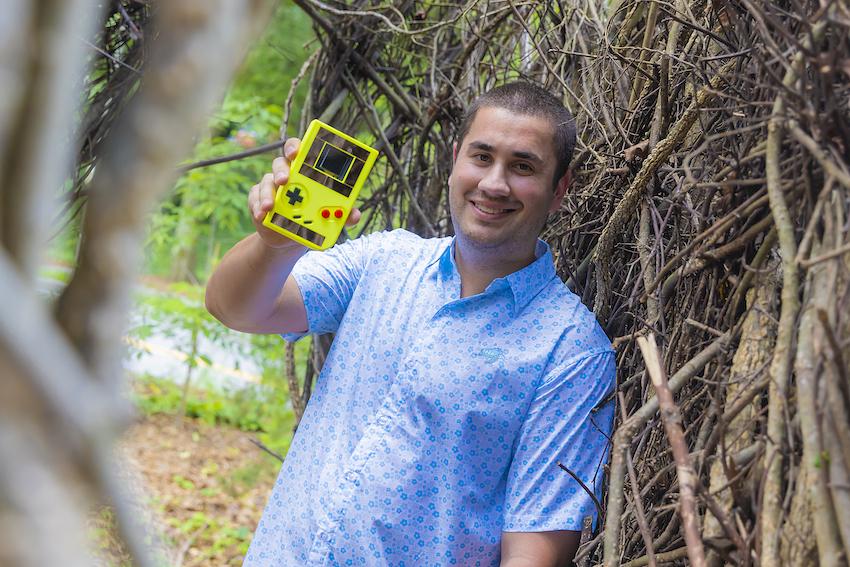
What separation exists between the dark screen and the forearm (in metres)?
0.16

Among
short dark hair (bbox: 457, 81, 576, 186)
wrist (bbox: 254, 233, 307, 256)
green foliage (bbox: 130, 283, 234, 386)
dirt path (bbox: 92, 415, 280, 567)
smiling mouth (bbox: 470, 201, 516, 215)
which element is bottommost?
dirt path (bbox: 92, 415, 280, 567)

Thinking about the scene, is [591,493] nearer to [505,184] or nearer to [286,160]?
[505,184]

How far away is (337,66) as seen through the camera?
8.79 ft

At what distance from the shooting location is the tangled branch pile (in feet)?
3.02

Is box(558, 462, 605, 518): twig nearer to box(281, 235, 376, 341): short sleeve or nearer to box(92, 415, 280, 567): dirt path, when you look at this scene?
box(281, 235, 376, 341): short sleeve

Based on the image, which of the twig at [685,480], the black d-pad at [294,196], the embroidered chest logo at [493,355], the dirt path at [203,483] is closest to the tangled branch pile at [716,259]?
the twig at [685,480]

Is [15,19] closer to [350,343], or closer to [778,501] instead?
[778,501]

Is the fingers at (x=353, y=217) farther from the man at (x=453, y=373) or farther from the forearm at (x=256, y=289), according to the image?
the forearm at (x=256, y=289)

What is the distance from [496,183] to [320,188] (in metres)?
0.37

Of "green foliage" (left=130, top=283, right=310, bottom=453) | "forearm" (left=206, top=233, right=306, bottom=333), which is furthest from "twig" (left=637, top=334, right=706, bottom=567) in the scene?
"green foliage" (left=130, top=283, right=310, bottom=453)

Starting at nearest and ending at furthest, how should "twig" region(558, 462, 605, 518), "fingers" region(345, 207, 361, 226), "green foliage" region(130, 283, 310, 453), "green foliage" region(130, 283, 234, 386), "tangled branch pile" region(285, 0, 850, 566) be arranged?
1. "tangled branch pile" region(285, 0, 850, 566)
2. "twig" region(558, 462, 605, 518)
3. "fingers" region(345, 207, 361, 226)
4. "green foliage" region(130, 283, 310, 453)
5. "green foliage" region(130, 283, 234, 386)

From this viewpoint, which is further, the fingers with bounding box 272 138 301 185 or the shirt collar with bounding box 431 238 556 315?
the shirt collar with bounding box 431 238 556 315

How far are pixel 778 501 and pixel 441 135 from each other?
6.27ft

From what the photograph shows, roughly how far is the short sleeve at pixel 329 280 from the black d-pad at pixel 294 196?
255 millimetres
